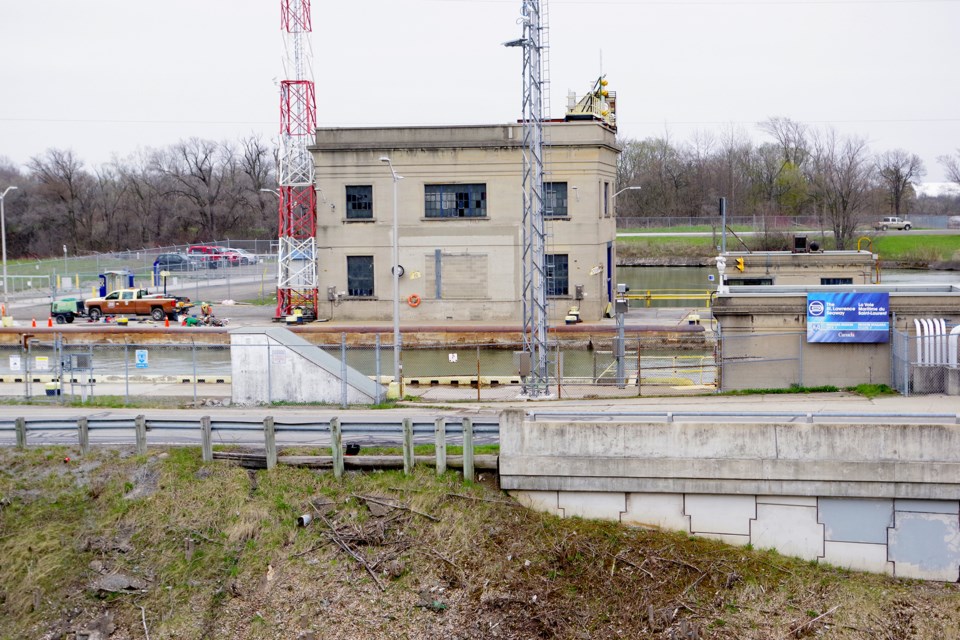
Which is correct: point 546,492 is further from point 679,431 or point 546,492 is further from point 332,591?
point 332,591

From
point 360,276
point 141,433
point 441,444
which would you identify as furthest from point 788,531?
point 360,276

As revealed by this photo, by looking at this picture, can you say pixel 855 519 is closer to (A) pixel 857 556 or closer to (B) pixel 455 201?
(A) pixel 857 556

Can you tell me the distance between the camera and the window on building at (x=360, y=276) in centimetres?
5150

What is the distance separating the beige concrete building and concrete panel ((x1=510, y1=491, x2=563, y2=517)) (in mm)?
32389

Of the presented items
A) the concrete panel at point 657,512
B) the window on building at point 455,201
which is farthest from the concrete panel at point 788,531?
the window on building at point 455,201

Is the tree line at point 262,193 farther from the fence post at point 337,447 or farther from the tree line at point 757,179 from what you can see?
the fence post at point 337,447

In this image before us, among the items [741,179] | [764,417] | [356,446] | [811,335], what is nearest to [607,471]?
[764,417]

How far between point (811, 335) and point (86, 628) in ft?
56.4

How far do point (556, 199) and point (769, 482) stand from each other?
34245 millimetres

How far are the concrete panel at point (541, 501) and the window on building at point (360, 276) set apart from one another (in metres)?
34.7

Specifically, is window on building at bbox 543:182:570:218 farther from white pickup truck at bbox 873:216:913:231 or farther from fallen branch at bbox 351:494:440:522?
white pickup truck at bbox 873:216:913:231

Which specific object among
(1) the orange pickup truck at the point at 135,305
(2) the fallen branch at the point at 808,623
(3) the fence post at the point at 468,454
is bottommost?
(2) the fallen branch at the point at 808,623

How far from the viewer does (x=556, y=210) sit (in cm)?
5000

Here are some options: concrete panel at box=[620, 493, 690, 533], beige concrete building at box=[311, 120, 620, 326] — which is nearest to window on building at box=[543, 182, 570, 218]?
beige concrete building at box=[311, 120, 620, 326]
